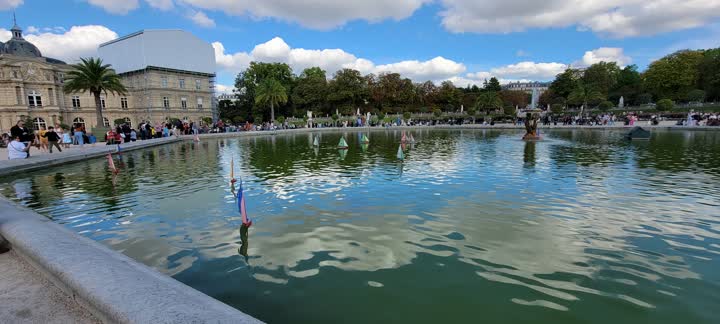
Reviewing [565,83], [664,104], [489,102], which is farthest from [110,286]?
[565,83]

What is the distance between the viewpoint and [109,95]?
56344mm

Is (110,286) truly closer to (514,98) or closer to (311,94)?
(311,94)

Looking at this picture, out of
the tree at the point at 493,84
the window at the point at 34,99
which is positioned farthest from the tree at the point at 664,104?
the window at the point at 34,99

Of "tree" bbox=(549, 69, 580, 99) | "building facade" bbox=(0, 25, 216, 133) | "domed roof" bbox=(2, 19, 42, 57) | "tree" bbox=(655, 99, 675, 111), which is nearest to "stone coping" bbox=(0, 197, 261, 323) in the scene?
"building facade" bbox=(0, 25, 216, 133)

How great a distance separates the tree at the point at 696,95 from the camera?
5700 cm

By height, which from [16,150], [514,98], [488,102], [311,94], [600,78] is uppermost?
[600,78]

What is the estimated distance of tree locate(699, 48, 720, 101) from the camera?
59.8m

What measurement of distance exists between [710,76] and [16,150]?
8773 centimetres

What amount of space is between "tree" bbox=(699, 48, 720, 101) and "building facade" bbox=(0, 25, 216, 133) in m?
87.3

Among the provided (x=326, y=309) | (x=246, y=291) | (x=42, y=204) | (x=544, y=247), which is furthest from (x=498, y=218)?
(x=42, y=204)

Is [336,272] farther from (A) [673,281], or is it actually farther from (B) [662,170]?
(B) [662,170]

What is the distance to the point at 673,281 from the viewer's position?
4539mm

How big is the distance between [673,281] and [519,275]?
1.86 meters

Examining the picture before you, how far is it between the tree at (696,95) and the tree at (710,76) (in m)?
3.27
